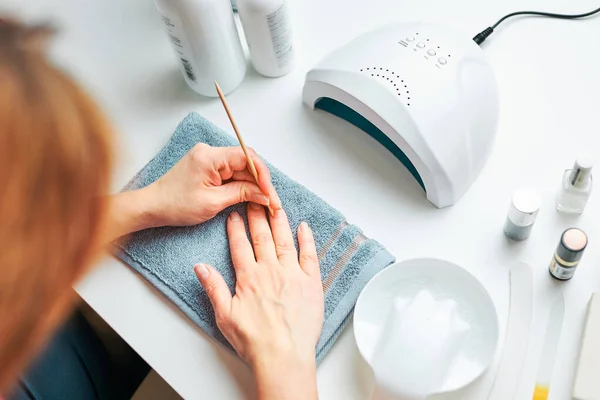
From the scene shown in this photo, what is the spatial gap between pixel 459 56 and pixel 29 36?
1.55 ft

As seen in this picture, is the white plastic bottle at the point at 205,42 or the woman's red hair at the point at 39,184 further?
the white plastic bottle at the point at 205,42

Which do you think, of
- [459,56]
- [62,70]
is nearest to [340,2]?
[459,56]

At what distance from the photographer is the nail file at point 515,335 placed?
0.58 metres

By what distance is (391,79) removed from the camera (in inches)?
26.1

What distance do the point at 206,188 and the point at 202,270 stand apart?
0.10 metres

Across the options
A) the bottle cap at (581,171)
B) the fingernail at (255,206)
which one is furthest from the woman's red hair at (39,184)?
the bottle cap at (581,171)

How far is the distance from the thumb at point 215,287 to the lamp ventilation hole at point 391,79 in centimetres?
29

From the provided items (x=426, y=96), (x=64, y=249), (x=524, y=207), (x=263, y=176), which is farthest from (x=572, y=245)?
(x=64, y=249)

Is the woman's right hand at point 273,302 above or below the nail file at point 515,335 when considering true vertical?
above

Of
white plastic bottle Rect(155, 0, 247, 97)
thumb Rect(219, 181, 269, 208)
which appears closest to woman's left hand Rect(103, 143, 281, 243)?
thumb Rect(219, 181, 269, 208)

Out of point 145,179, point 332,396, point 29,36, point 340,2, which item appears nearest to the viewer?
point 29,36

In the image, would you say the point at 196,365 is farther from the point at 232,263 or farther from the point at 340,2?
the point at 340,2

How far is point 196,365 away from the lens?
0.62 m

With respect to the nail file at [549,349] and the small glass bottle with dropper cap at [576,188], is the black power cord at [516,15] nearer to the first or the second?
the small glass bottle with dropper cap at [576,188]
